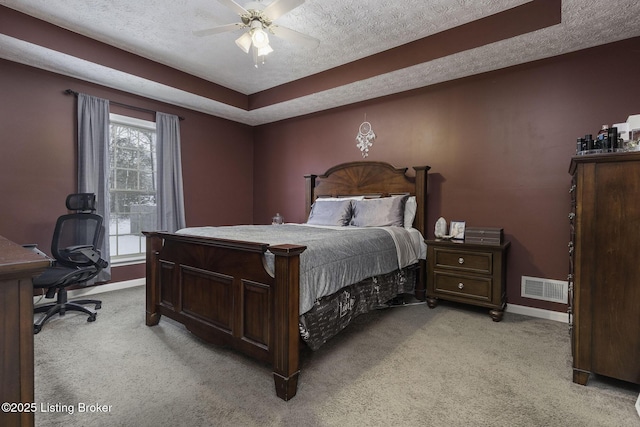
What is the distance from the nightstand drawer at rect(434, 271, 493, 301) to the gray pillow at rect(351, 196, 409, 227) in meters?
0.75

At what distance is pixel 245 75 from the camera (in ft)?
13.1

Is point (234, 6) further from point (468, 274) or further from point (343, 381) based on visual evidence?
point (468, 274)

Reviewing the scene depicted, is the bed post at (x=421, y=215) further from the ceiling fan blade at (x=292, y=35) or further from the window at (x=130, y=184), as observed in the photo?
→ the window at (x=130, y=184)

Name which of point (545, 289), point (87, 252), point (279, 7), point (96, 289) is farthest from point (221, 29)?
point (545, 289)

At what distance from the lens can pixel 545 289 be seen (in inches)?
117

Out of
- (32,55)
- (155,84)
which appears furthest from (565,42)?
(32,55)

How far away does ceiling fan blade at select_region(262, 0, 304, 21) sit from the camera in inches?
83.6

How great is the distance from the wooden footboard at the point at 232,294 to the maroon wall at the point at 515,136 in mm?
2552

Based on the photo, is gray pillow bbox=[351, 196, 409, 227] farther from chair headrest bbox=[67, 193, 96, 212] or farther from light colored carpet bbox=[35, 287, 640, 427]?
chair headrest bbox=[67, 193, 96, 212]

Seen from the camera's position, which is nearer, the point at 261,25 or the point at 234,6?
the point at 234,6

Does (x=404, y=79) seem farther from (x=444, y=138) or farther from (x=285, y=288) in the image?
(x=285, y=288)

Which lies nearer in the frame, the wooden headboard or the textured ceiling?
the textured ceiling

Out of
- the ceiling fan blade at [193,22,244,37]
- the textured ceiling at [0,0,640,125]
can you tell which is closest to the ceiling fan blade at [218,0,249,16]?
the ceiling fan blade at [193,22,244,37]

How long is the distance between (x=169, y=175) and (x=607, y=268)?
4.67 meters
